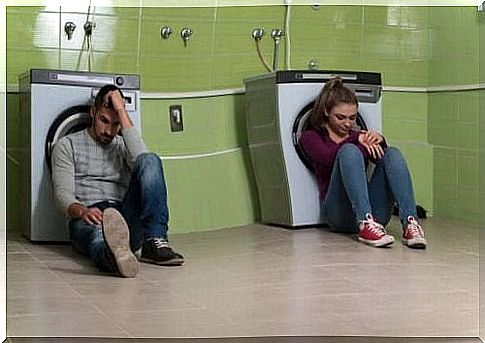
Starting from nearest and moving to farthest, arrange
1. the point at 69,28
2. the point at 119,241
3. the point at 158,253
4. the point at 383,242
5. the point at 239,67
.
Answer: the point at 119,241 → the point at 158,253 → the point at 383,242 → the point at 69,28 → the point at 239,67

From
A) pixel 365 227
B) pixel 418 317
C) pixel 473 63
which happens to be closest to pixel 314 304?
pixel 418 317

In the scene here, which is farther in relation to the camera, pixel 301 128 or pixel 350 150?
pixel 301 128

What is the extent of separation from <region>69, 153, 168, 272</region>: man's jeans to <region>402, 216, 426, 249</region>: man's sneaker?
0.83 meters

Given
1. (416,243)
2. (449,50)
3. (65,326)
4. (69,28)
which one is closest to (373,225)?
(416,243)

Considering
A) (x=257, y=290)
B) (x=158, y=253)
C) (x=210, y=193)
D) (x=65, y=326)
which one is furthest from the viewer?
(x=210, y=193)

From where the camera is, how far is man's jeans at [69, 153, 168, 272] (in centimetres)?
241

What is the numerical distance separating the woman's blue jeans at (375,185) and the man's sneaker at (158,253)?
71 centimetres

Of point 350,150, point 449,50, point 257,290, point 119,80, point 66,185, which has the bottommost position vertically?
point 257,290

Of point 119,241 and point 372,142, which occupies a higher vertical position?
point 372,142

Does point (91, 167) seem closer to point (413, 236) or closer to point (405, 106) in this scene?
point (413, 236)

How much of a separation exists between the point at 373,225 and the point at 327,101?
1.89ft

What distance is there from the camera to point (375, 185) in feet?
9.55

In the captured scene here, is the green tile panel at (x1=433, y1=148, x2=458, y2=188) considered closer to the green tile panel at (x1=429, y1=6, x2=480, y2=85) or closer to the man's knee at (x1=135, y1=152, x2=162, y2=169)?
the green tile panel at (x1=429, y1=6, x2=480, y2=85)

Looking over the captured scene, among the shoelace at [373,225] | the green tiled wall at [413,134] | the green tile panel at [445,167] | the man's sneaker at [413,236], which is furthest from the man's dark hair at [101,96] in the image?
the green tile panel at [445,167]
